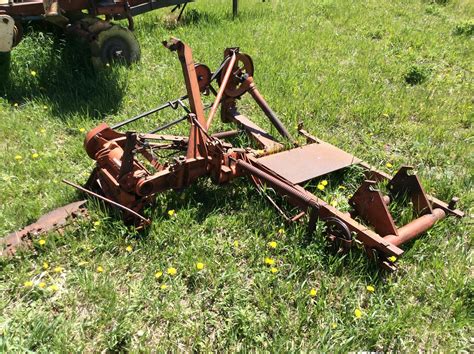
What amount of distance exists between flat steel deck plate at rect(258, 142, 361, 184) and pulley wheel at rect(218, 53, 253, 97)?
89 cm

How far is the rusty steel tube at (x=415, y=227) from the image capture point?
9.18 ft

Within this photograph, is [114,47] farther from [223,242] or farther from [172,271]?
[172,271]

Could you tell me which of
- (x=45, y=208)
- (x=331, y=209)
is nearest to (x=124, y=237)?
(x=45, y=208)

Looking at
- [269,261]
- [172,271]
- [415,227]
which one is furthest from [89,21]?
[415,227]

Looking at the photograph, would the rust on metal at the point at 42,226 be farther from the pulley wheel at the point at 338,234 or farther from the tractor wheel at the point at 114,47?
the tractor wheel at the point at 114,47

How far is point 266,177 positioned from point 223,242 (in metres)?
0.61

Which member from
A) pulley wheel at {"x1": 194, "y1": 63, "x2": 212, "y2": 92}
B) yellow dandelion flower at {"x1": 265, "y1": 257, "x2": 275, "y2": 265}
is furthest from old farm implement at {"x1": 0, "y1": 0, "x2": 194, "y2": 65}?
yellow dandelion flower at {"x1": 265, "y1": 257, "x2": 275, "y2": 265}

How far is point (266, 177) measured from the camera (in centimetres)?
315

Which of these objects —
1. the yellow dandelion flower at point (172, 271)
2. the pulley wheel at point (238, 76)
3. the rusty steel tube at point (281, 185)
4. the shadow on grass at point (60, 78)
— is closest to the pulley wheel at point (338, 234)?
the rusty steel tube at point (281, 185)

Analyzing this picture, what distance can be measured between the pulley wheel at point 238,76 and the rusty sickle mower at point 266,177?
0.42ft

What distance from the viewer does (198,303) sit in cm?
274

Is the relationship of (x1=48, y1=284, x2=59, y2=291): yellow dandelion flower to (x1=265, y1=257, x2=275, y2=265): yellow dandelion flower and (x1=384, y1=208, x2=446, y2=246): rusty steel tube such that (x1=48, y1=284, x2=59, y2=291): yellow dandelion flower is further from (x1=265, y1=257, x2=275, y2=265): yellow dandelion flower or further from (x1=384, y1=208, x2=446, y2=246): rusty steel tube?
(x1=384, y1=208, x2=446, y2=246): rusty steel tube

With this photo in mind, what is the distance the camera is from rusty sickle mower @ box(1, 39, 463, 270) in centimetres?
287

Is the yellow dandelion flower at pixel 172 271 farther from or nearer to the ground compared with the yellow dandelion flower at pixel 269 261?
farther from the ground
